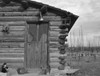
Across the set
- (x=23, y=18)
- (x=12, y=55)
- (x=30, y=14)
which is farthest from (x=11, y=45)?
(x=30, y=14)

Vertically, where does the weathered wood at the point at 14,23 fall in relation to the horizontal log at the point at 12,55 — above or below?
above

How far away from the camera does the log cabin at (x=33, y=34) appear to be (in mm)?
12688

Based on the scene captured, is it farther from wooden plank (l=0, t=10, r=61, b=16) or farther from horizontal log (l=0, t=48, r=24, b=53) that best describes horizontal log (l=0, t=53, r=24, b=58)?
wooden plank (l=0, t=10, r=61, b=16)

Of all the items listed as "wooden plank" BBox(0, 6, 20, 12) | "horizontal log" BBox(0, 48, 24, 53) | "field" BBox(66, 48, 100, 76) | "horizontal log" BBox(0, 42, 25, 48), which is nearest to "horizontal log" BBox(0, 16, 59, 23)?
"wooden plank" BBox(0, 6, 20, 12)

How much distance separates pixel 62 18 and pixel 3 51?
170 inches

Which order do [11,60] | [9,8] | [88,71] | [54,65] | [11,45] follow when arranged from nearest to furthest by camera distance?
1. [54,65]
2. [11,60]
3. [11,45]
4. [9,8]
5. [88,71]

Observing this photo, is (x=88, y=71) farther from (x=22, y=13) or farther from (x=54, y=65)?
(x=22, y=13)

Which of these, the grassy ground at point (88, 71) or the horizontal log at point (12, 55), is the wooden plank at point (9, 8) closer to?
the horizontal log at point (12, 55)

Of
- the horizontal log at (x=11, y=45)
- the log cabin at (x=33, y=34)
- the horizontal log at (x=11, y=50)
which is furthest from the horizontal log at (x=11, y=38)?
the horizontal log at (x=11, y=50)

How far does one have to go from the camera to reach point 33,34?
12953 millimetres

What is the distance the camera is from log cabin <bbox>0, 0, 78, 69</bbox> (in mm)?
12688

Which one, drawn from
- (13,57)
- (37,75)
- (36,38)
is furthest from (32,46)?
(37,75)

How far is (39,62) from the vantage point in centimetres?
1276

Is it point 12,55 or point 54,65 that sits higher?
point 12,55
